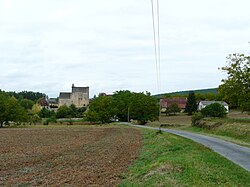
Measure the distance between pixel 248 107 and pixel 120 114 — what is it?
8186 centimetres

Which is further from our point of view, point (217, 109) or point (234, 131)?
point (217, 109)

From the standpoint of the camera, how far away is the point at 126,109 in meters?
133

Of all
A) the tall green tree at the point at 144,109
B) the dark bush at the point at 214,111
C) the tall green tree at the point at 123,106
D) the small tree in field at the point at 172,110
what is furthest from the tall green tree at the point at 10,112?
the small tree in field at the point at 172,110

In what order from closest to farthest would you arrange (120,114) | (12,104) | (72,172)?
(72,172) < (12,104) < (120,114)

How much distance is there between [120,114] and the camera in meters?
136

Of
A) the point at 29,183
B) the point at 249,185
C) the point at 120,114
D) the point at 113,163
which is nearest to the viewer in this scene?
the point at 249,185

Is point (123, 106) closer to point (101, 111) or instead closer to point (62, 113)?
point (101, 111)

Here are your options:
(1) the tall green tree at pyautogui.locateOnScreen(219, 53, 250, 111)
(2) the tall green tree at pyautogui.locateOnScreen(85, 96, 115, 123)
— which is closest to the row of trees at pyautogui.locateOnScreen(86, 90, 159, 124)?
(2) the tall green tree at pyautogui.locateOnScreen(85, 96, 115, 123)

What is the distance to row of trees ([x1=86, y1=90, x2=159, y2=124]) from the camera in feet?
403

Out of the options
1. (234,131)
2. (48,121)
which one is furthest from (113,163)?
(48,121)

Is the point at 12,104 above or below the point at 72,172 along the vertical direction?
above

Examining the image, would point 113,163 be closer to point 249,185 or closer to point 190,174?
point 190,174

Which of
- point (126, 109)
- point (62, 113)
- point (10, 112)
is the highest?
point (126, 109)

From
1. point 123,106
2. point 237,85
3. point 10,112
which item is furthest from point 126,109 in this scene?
point 237,85
